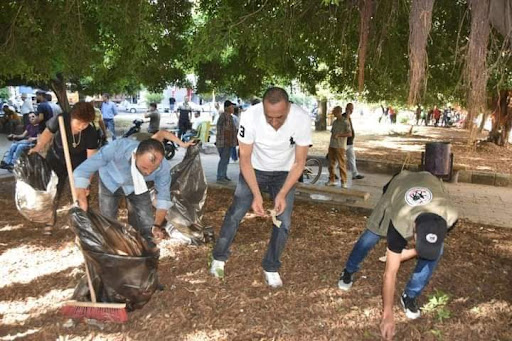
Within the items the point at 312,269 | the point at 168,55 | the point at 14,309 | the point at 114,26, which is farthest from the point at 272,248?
the point at 168,55

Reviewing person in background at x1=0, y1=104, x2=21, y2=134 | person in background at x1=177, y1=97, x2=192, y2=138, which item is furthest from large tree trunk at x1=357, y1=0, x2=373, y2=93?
person in background at x1=0, y1=104, x2=21, y2=134

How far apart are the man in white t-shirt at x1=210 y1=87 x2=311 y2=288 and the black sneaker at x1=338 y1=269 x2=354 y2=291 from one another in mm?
498

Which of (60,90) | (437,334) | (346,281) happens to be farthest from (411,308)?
(60,90)

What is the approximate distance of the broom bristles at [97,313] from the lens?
9.55 ft

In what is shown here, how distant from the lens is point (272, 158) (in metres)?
3.40

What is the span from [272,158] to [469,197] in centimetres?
640

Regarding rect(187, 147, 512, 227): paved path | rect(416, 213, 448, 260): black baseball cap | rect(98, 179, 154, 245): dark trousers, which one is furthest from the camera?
rect(187, 147, 512, 227): paved path

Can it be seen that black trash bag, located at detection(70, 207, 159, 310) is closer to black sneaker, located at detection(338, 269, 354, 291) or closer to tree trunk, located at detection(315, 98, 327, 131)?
black sneaker, located at detection(338, 269, 354, 291)

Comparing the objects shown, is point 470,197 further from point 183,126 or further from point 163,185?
point 183,126

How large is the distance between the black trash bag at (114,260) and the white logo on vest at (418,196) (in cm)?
172

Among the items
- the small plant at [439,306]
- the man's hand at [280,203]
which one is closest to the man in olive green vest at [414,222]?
the small plant at [439,306]

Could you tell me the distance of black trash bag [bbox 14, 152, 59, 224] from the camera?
4.41 m

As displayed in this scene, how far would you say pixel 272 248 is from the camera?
11.7 feet

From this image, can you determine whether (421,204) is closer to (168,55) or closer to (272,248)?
(272,248)
